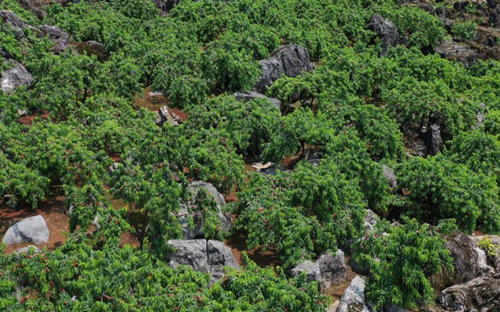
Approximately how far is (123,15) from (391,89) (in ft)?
88.8

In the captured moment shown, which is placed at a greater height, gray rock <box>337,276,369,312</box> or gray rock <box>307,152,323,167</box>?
gray rock <box>337,276,369,312</box>

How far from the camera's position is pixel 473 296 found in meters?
22.5

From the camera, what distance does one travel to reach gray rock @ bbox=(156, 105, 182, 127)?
35.9 metres

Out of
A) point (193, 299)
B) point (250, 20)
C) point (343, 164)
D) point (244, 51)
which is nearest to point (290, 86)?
point (244, 51)

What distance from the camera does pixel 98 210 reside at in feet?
74.2

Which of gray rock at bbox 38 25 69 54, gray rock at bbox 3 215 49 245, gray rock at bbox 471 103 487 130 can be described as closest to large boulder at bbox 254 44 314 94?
gray rock at bbox 471 103 487 130

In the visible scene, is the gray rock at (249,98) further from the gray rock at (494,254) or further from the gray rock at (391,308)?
the gray rock at (391,308)

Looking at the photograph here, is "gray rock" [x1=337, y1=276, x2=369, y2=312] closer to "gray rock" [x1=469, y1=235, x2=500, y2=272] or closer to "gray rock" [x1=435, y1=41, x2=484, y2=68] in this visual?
"gray rock" [x1=469, y1=235, x2=500, y2=272]

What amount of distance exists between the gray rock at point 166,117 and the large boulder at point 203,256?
559 inches

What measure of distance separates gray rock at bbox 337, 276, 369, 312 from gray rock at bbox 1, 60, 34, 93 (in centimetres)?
2726

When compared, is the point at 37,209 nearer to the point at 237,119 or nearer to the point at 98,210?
the point at 98,210

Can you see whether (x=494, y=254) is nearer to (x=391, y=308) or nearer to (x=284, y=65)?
(x=391, y=308)

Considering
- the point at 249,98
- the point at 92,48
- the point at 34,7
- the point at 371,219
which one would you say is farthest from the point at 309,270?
the point at 34,7

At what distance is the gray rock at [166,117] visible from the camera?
3594 cm
